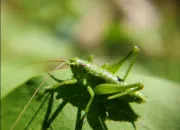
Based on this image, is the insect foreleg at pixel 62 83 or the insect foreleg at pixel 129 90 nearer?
the insect foreleg at pixel 129 90

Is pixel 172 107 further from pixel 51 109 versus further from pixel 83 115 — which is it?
pixel 51 109

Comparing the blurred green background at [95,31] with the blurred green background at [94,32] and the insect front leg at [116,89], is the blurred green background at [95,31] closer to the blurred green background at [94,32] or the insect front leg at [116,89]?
the blurred green background at [94,32]

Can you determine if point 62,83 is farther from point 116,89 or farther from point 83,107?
point 116,89

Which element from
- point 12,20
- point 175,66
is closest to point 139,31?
point 175,66

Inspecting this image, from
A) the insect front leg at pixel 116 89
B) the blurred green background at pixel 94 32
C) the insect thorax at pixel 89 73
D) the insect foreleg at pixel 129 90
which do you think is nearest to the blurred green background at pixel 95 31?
the blurred green background at pixel 94 32

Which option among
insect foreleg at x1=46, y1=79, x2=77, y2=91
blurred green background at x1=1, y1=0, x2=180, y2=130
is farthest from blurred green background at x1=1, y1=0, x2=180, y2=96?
insect foreleg at x1=46, y1=79, x2=77, y2=91

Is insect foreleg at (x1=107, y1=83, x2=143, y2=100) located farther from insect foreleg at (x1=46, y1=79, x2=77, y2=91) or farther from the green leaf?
insect foreleg at (x1=46, y1=79, x2=77, y2=91)

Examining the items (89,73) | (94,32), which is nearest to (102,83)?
(89,73)
